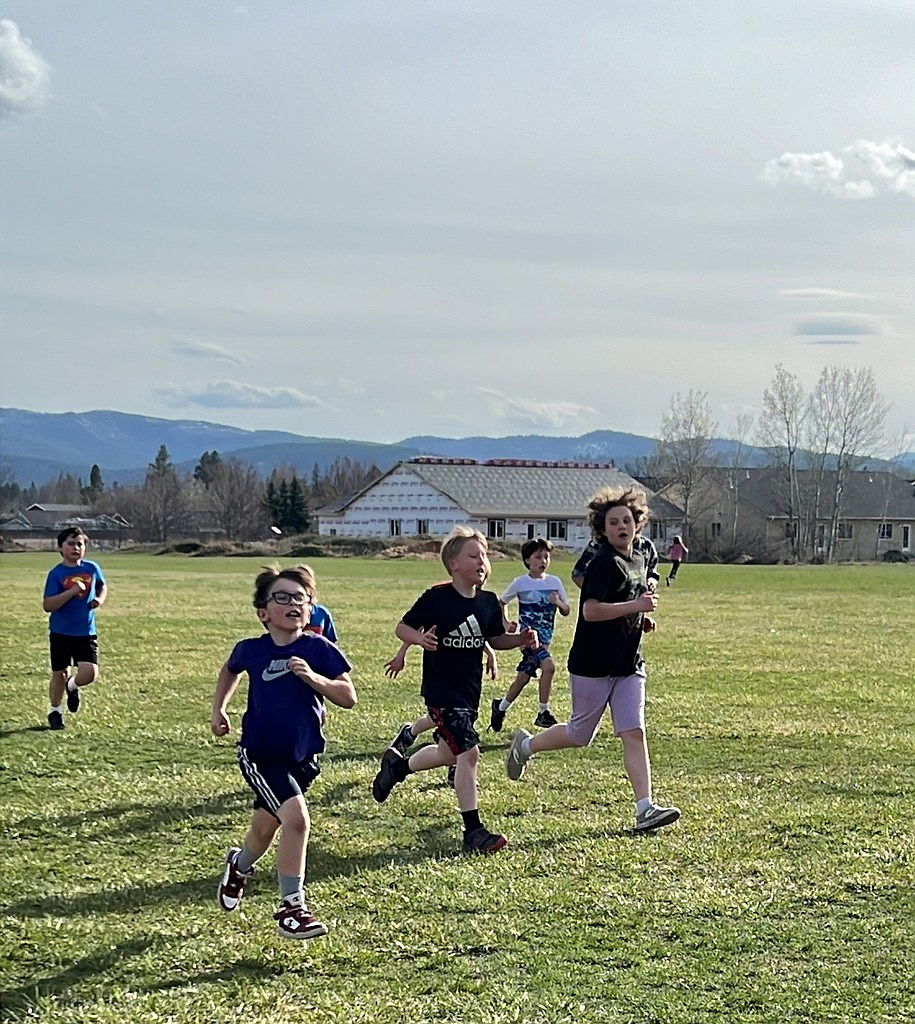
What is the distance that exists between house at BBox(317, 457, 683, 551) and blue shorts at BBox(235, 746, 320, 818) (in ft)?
322

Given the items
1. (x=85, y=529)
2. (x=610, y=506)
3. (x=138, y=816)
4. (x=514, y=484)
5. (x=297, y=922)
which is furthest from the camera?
(x=514, y=484)

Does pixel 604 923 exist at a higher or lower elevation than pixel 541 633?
lower

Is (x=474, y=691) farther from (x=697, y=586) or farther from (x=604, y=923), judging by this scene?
(x=697, y=586)

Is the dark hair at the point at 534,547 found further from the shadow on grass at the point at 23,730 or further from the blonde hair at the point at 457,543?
the shadow on grass at the point at 23,730

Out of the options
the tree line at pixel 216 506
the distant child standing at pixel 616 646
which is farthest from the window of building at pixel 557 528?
the distant child standing at pixel 616 646

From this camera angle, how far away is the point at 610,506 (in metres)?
8.55

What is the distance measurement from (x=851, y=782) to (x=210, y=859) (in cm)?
493

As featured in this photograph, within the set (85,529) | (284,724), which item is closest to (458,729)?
(284,724)

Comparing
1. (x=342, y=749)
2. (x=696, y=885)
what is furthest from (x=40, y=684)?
(x=696, y=885)

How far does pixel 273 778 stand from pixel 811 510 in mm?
103203

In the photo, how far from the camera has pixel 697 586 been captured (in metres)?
46.1

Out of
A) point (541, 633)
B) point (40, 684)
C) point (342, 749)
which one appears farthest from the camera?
point (40, 684)

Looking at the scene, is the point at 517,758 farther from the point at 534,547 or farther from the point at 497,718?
the point at 534,547

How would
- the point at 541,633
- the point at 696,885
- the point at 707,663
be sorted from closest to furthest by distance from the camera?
the point at 696,885, the point at 541,633, the point at 707,663
